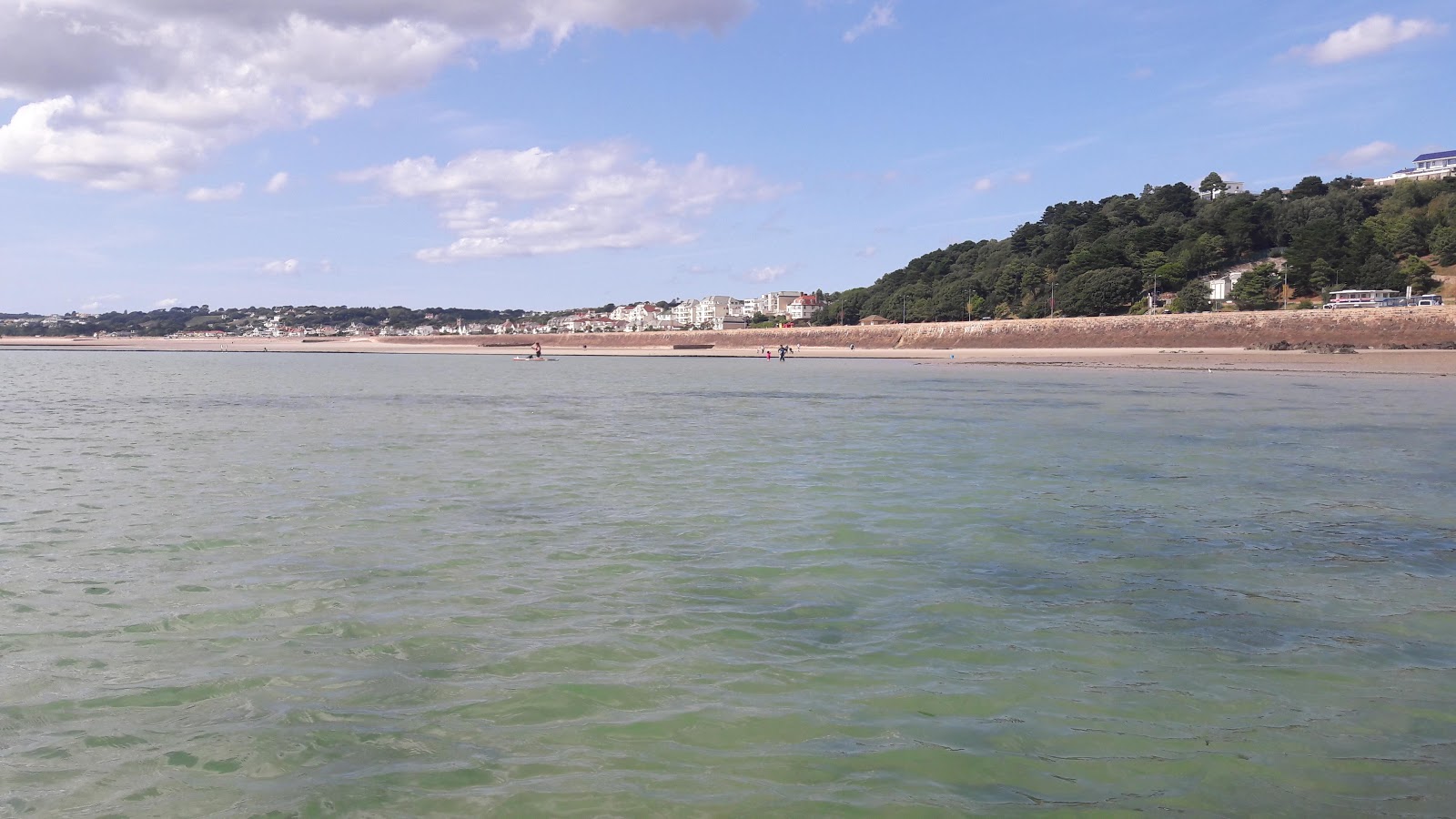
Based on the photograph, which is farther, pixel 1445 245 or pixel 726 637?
pixel 1445 245

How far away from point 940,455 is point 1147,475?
3532 millimetres

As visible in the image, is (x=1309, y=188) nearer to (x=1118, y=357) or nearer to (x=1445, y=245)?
(x=1445, y=245)

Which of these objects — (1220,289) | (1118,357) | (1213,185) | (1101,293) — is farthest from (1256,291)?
(1213,185)

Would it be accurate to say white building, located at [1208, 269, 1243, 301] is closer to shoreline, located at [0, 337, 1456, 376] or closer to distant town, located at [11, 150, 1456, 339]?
distant town, located at [11, 150, 1456, 339]

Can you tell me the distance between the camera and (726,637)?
6.68 metres

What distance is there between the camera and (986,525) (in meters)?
10.8

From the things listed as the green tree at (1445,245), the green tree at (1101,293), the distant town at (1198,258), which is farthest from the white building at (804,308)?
the green tree at (1445,245)

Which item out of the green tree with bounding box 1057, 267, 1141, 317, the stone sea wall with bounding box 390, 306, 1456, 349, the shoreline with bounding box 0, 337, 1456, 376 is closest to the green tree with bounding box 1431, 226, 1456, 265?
the green tree with bounding box 1057, 267, 1141, 317

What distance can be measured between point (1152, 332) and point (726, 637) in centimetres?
7291

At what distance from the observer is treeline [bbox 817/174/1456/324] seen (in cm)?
8344

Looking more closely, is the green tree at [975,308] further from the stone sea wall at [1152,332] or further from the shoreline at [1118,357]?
the shoreline at [1118,357]

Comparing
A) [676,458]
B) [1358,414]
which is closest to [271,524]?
[676,458]

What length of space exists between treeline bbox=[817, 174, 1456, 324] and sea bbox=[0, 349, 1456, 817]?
8121 cm

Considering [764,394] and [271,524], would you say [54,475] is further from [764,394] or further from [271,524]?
[764,394]
